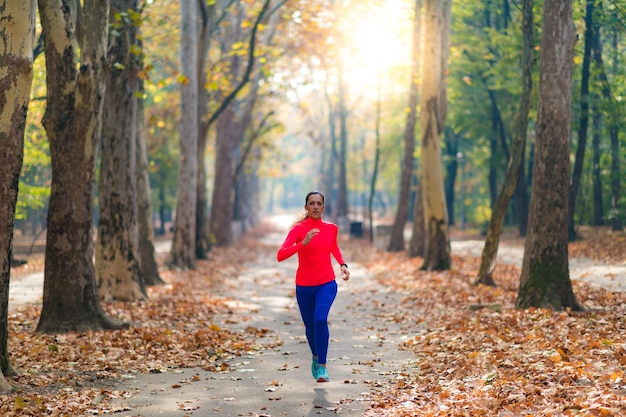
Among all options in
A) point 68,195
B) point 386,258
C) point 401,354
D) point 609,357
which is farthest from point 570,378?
point 386,258

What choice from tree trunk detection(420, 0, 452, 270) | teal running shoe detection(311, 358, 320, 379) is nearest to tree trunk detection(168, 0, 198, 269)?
tree trunk detection(420, 0, 452, 270)

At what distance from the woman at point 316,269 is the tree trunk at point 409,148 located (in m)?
15.4

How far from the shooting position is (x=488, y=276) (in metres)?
16.0

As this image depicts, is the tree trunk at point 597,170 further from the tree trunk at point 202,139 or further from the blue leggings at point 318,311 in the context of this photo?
the blue leggings at point 318,311

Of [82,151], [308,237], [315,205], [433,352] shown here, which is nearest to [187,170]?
[82,151]

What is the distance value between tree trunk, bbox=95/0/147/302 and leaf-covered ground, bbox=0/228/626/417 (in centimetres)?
69

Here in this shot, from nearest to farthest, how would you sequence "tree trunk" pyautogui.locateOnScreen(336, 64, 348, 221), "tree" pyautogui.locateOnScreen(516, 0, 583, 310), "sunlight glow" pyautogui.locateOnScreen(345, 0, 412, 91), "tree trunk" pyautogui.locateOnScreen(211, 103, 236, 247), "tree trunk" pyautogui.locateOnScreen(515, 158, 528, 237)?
"tree" pyautogui.locateOnScreen(516, 0, 583, 310) → "sunlight glow" pyautogui.locateOnScreen(345, 0, 412, 91) → "tree trunk" pyautogui.locateOnScreen(211, 103, 236, 247) → "tree trunk" pyautogui.locateOnScreen(515, 158, 528, 237) → "tree trunk" pyautogui.locateOnScreen(336, 64, 348, 221)

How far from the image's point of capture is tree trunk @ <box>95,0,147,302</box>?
14.0 meters

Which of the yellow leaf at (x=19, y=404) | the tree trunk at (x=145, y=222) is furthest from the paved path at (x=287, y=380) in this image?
the tree trunk at (x=145, y=222)

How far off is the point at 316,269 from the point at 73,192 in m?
4.41

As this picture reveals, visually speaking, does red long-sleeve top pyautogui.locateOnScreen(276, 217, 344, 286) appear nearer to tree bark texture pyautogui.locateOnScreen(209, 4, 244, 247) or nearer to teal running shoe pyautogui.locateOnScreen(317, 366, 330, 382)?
teal running shoe pyautogui.locateOnScreen(317, 366, 330, 382)

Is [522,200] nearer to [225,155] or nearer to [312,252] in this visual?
[225,155]

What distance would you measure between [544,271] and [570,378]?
4829mm

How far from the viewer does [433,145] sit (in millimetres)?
19781
